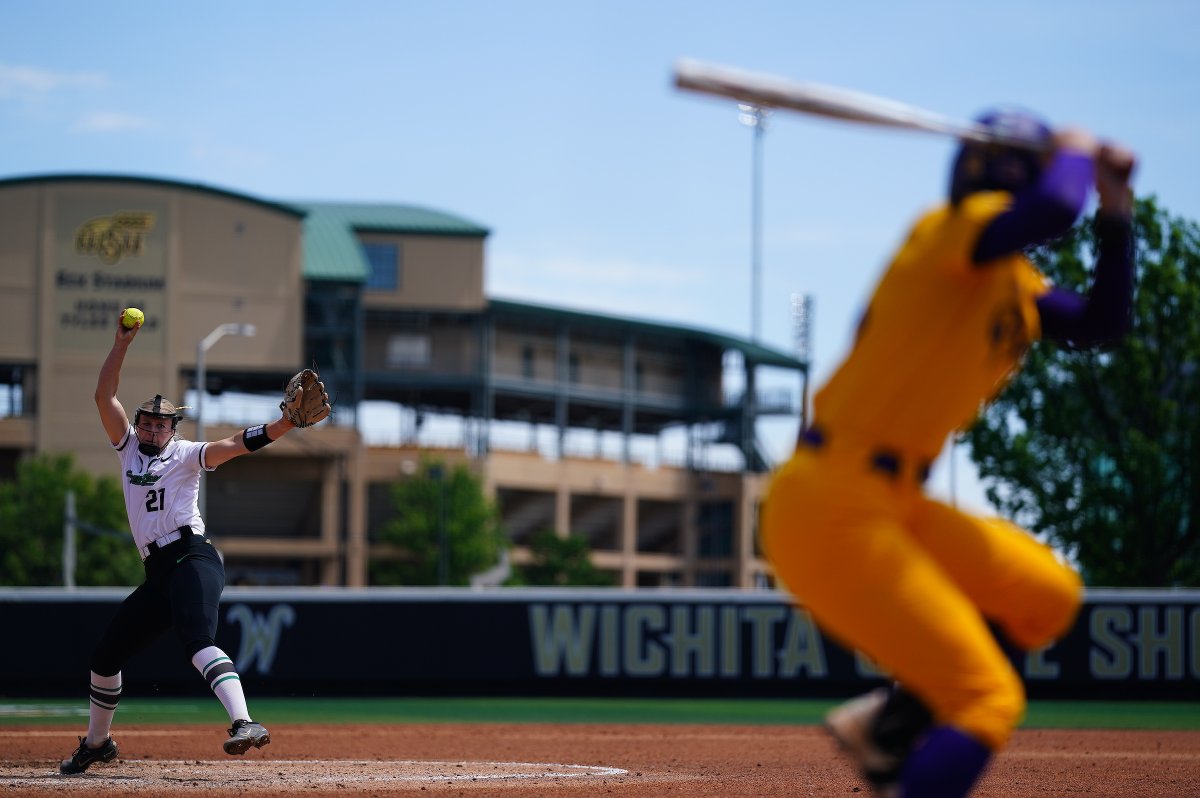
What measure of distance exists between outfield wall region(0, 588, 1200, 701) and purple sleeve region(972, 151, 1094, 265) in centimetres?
1594

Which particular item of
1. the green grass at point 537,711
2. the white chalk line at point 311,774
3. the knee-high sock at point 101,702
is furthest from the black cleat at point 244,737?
the green grass at point 537,711

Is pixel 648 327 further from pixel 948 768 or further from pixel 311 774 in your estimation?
pixel 948 768

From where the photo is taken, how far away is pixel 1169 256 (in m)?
30.0

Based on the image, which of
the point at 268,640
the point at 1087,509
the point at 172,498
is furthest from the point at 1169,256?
the point at 172,498

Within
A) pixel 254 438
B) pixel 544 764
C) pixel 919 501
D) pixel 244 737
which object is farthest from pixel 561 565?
pixel 919 501

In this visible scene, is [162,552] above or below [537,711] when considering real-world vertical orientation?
above

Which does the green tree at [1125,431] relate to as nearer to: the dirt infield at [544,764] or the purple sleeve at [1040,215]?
the dirt infield at [544,764]

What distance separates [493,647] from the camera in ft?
67.2

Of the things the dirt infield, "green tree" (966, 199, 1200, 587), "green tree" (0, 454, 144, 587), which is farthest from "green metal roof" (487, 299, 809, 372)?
the dirt infield

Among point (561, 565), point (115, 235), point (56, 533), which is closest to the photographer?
point (56, 533)

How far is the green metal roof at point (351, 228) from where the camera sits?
6862 centimetres

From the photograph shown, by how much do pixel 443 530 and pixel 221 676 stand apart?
5436 centimetres

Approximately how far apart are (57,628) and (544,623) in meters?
6.24

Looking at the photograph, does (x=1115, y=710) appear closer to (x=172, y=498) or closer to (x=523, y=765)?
(x=523, y=765)
